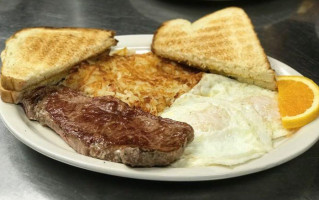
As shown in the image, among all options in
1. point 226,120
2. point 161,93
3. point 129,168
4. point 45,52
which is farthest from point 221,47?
point 129,168

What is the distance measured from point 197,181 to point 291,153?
521 millimetres

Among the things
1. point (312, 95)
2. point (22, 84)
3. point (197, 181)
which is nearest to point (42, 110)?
point (22, 84)

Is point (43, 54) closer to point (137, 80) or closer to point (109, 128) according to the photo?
point (137, 80)

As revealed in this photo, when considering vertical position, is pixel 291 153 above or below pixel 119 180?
above

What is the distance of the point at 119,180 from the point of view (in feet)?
8.98

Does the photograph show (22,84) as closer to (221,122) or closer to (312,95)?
(221,122)

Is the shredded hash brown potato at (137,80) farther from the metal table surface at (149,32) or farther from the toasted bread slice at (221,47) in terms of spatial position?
the metal table surface at (149,32)

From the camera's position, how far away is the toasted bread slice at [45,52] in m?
3.22

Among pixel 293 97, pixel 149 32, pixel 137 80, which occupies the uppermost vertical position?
pixel 293 97

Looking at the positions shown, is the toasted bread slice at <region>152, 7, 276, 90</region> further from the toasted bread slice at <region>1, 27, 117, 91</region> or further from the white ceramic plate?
the white ceramic plate

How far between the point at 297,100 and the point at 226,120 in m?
0.55

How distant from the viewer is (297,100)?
309cm

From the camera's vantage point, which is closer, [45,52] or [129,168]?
[129,168]

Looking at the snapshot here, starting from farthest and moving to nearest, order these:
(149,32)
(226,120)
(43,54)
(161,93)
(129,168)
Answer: (149,32) < (43,54) < (161,93) < (226,120) < (129,168)
